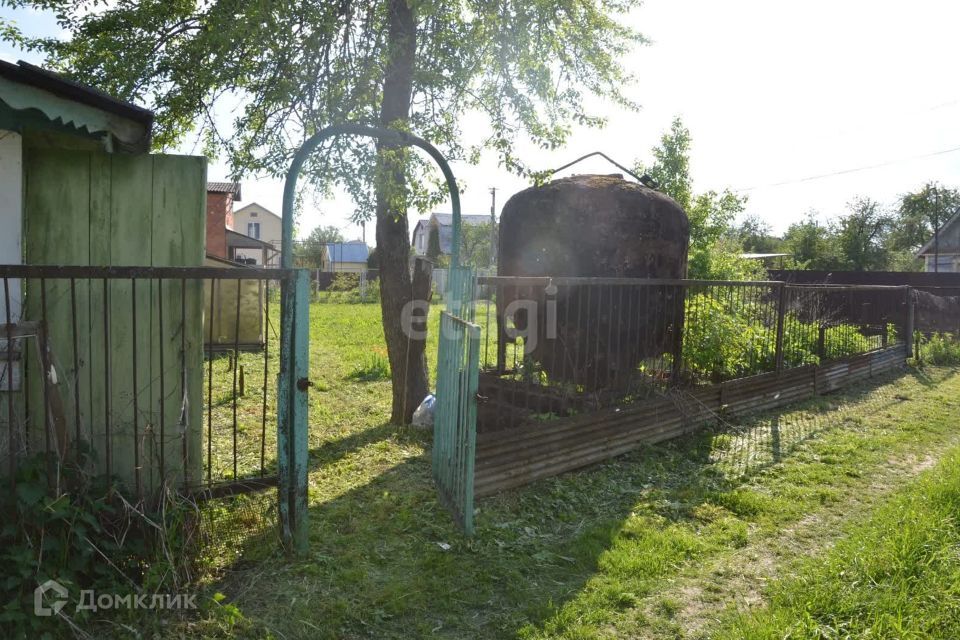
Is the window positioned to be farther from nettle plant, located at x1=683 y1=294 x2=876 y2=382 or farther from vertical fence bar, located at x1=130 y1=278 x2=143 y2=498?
vertical fence bar, located at x1=130 y1=278 x2=143 y2=498

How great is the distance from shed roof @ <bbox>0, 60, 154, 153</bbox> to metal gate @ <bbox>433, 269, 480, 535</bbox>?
2255 millimetres

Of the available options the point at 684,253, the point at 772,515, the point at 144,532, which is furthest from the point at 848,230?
the point at 144,532

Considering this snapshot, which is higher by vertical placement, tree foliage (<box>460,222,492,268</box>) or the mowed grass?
tree foliage (<box>460,222,492,268</box>)

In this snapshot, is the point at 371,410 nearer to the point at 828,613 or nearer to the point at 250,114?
the point at 250,114

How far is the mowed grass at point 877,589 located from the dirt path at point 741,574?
0.40 ft

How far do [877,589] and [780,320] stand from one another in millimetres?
5282

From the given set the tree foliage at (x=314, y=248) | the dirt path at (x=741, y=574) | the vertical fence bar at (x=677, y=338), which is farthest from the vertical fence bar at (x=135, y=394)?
the tree foliage at (x=314, y=248)

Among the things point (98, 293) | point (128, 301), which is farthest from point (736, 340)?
point (98, 293)

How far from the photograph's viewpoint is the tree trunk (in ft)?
22.4

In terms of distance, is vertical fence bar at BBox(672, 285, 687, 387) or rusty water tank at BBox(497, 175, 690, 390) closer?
rusty water tank at BBox(497, 175, 690, 390)

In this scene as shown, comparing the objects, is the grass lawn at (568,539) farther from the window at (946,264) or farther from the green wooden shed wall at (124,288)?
the window at (946,264)

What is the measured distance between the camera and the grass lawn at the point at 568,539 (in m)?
3.27

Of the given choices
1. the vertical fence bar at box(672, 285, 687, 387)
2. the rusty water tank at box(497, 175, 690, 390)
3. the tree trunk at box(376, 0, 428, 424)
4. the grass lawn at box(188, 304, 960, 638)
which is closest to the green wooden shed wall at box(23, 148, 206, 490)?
the grass lawn at box(188, 304, 960, 638)

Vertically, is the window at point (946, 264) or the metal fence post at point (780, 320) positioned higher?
the window at point (946, 264)
